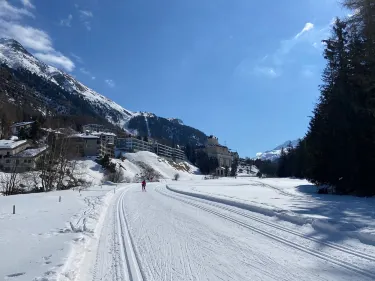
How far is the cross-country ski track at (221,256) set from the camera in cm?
670

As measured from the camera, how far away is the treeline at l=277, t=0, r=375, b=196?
25688 millimetres

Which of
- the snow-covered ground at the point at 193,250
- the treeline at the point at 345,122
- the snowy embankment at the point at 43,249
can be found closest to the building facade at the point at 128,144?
the treeline at the point at 345,122

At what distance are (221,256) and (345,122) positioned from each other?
81.3ft

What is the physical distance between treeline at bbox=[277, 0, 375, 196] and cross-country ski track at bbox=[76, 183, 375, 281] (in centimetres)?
1585

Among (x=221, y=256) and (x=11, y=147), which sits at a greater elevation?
(x=11, y=147)

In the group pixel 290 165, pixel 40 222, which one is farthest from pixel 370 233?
pixel 290 165

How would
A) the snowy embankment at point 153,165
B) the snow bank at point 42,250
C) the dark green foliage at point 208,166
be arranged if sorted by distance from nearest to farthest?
the snow bank at point 42,250 → the snowy embankment at point 153,165 → the dark green foliage at point 208,166

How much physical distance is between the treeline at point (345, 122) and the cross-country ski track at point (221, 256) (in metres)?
15.8

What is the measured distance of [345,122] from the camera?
1145 inches

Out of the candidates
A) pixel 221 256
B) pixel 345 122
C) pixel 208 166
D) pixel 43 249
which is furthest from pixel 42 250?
pixel 208 166

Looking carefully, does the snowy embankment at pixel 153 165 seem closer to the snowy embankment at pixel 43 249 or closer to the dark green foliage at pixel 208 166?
the dark green foliage at pixel 208 166

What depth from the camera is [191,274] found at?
680cm

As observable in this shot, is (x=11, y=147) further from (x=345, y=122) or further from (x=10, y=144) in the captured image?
(x=345, y=122)

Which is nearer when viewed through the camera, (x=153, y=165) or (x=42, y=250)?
(x=42, y=250)
